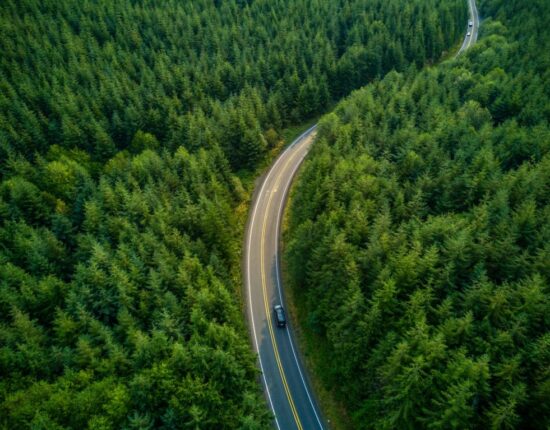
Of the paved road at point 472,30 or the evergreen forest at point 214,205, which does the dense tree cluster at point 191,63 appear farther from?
the paved road at point 472,30

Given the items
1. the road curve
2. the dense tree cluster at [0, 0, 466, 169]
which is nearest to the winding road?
the road curve

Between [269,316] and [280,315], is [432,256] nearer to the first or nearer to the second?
[280,315]

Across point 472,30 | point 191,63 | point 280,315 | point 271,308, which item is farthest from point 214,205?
point 472,30

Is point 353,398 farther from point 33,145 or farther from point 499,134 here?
point 33,145

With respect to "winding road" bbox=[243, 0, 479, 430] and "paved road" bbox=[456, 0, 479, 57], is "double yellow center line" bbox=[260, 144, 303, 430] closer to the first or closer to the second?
"winding road" bbox=[243, 0, 479, 430]

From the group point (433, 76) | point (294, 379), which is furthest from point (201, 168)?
point (433, 76)

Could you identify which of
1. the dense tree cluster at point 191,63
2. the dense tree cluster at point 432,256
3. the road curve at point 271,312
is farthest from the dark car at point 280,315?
the dense tree cluster at point 191,63
